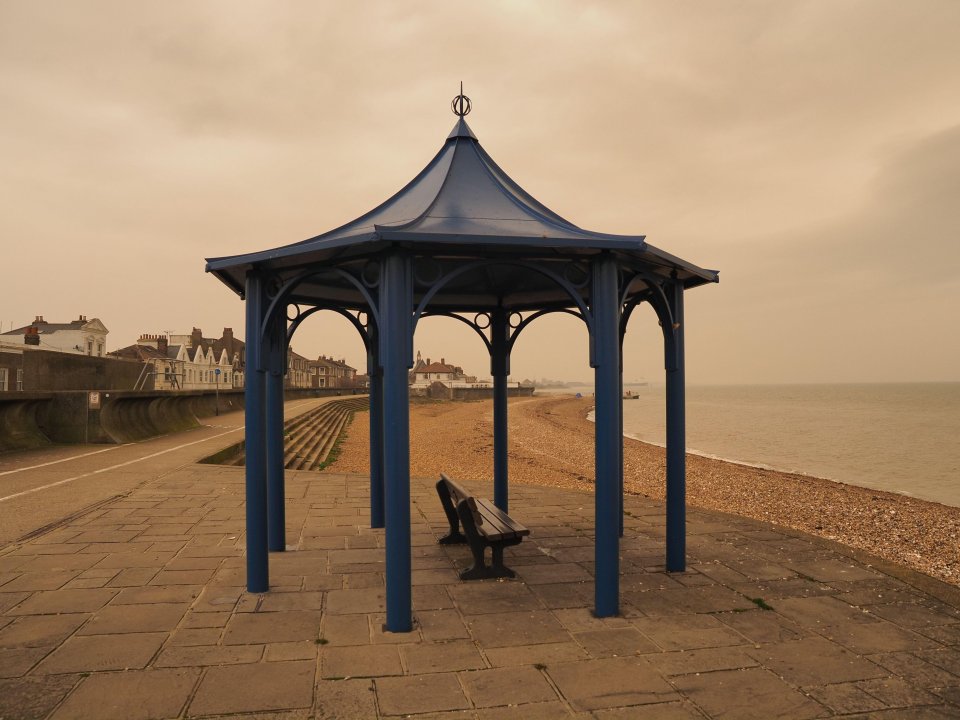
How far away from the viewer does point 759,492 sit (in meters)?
17.0

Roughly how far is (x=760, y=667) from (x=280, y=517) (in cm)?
521

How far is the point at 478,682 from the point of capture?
3.97 m

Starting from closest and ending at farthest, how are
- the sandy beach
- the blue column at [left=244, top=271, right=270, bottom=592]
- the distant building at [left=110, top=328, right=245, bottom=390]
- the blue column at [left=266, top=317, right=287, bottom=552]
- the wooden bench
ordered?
the blue column at [left=244, top=271, right=270, bottom=592] < the wooden bench < the blue column at [left=266, top=317, right=287, bottom=552] < the sandy beach < the distant building at [left=110, top=328, right=245, bottom=390]

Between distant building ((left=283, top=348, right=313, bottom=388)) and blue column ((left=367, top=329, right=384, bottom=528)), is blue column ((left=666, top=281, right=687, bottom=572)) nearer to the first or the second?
blue column ((left=367, top=329, right=384, bottom=528))

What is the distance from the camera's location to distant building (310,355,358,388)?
10656 cm

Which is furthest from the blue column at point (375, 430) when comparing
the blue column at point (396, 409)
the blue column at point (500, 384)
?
the blue column at point (396, 409)

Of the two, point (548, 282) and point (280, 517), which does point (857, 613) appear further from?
point (280, 517)

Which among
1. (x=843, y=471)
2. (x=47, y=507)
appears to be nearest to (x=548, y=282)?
(x=47, y=507)

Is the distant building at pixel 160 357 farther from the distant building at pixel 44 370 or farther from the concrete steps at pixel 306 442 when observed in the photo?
the distant building at pixel 44 370

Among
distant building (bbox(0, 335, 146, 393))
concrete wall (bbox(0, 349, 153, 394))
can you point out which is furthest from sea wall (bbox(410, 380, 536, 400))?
distant building (bbox(0, 335, 146, 393))

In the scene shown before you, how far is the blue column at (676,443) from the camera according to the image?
6430mm

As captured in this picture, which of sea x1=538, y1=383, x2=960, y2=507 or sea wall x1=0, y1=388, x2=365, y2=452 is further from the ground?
sea wall x1=0, y1=388, x2=365, y2=452

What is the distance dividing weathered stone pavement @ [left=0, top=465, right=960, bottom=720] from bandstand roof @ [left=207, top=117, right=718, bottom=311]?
10.0 feet

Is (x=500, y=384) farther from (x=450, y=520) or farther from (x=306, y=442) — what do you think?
(x=306, y=442)
